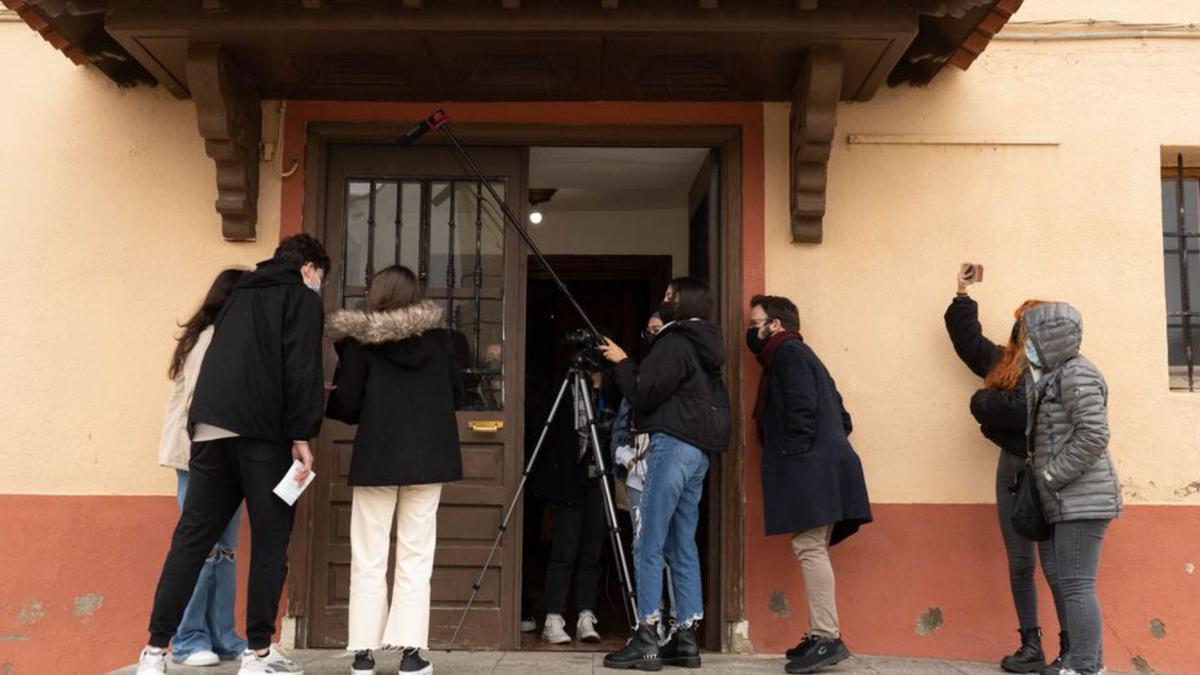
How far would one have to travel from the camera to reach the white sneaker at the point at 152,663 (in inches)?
170

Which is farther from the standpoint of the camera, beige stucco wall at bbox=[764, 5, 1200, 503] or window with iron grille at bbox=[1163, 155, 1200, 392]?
window with iron grille at bbox=[1163, 155, 1200, 392]

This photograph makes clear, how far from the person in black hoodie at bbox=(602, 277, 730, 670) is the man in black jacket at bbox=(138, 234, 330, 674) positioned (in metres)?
1.51

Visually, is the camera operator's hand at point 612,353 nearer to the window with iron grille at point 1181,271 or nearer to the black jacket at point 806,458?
the black jacket at point 806,458

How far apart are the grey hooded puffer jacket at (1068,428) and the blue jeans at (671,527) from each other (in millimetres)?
1488

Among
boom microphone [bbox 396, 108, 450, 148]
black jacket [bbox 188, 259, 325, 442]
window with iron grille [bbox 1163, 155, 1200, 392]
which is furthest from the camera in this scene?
window with iron grille [bbox 1163, 155, 1200, 392]

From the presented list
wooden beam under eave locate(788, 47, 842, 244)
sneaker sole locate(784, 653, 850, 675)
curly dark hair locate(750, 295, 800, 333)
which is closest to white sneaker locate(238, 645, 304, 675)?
sneaker sole locate(784, 653, 850, 675)

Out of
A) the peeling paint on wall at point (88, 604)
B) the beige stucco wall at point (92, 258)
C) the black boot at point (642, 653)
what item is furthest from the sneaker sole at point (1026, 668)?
the peeling paint on wall at point (88, 604)

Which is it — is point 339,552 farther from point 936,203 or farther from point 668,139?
point 936,203

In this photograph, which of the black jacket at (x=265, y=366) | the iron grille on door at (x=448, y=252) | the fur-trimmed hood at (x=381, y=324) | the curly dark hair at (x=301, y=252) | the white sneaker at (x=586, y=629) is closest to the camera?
the black jacket at (x=265, y=366)

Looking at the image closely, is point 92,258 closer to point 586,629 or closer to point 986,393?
point 586,629

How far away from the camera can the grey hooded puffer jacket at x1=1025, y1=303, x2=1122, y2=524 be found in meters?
4.50

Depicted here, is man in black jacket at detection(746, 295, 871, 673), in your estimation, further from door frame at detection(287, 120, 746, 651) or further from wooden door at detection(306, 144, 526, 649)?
wooden door at detection(306, 144, 526, 649)

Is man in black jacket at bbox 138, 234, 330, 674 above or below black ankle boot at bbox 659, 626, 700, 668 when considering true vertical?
above

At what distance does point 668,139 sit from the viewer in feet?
19.1
